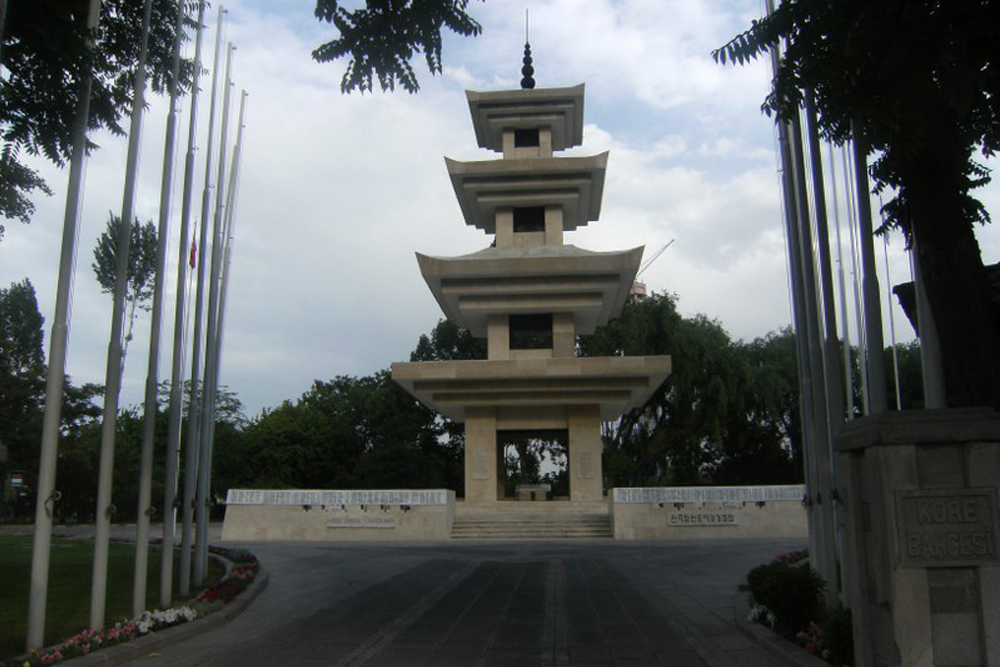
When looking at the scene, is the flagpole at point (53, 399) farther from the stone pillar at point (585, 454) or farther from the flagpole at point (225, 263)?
the stone pillar at point (585, 454)

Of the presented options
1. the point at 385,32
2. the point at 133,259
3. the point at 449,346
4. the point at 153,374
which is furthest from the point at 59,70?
the point at 449,346

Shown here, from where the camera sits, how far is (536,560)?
65.3 ft

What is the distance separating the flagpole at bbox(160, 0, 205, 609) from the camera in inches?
444

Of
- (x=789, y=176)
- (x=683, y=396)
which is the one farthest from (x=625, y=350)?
(x=789, y=176)

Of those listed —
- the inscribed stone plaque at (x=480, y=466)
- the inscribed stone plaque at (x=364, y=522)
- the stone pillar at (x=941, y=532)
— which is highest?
the inscribed stone plaque at (x=480, y=466)

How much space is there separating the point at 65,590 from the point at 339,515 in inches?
690

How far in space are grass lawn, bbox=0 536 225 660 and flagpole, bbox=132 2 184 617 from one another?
69cm

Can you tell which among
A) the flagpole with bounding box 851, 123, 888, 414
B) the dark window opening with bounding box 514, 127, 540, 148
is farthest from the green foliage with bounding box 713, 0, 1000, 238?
the dark window opening with bounding box 514, 127, 540, 148

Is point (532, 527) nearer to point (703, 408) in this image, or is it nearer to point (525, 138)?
point (703, 408)

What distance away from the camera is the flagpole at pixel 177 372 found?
11.3 m

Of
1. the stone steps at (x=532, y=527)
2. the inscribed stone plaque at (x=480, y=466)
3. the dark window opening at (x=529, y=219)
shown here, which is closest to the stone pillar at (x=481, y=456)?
the inscribed stone plaque at (x=480, y=466)

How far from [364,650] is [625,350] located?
119ft

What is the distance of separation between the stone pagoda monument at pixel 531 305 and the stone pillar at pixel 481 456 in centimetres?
4

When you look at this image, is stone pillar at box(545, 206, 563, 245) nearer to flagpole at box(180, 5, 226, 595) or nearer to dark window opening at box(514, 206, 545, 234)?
dark window opening at box(514, 206, 545, 234)
